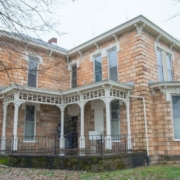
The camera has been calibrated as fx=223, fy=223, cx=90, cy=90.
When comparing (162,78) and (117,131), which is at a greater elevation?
(162,78)

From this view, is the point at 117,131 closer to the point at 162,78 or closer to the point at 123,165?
the point at 123,165

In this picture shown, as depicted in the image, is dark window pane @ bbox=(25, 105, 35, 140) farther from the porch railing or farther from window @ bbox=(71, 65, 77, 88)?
window @ bbox=(71, 65, 77, 88)

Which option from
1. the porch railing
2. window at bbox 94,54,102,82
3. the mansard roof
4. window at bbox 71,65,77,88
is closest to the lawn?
the porch railing

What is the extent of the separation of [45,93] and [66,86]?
3.53 meters

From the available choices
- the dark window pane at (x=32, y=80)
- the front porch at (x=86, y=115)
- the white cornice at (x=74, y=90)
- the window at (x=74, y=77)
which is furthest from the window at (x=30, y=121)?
the window at (x=74, y=77)

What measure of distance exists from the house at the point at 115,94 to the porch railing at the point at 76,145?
0.23ft

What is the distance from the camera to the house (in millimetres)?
10844

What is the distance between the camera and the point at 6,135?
12.2 metres

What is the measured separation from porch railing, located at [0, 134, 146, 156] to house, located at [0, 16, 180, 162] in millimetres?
69

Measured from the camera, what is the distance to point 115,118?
12180 mm

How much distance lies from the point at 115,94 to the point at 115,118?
5.47ft

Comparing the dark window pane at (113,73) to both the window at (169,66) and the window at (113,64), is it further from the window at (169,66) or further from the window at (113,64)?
the window at (169,66)

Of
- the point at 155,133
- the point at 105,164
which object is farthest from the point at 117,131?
the point at 105,164

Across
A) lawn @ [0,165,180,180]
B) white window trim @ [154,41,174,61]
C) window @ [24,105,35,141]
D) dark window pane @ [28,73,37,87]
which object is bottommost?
lawn @ [0,165,180,180]
